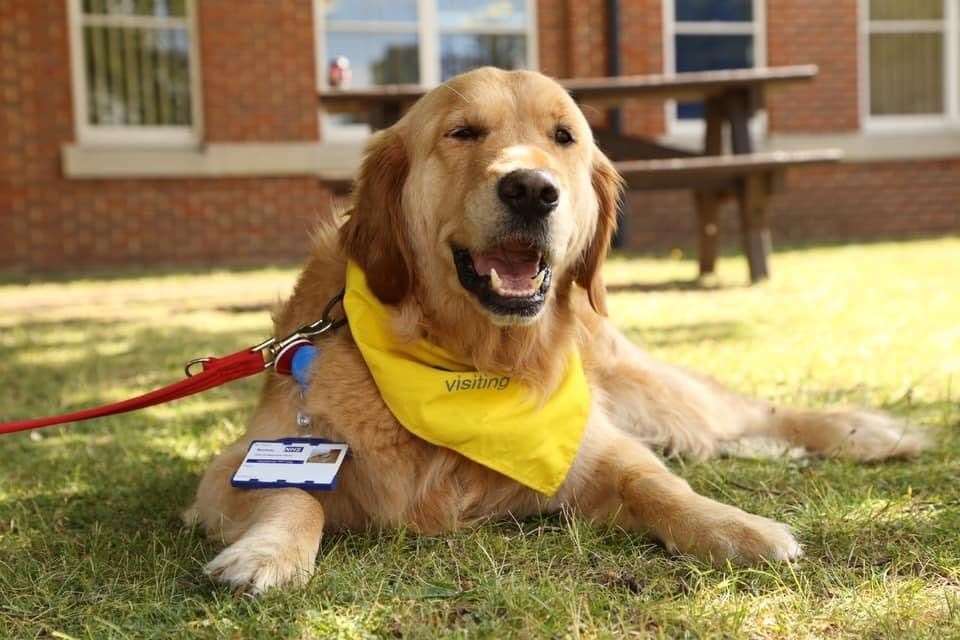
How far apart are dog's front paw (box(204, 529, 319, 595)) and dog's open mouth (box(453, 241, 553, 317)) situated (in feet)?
2.59

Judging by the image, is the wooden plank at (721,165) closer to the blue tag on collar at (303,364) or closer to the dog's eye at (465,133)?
the dog's eye at (465,133)

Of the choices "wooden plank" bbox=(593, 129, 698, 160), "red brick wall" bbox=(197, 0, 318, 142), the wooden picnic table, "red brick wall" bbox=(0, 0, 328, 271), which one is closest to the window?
"red brick wall" bbox=(197, 0, 318, 142)

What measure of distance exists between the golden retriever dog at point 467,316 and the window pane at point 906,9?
12.2 m

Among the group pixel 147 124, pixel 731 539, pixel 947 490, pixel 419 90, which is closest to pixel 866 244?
pixel 419 90

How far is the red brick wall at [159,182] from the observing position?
11.1 metres

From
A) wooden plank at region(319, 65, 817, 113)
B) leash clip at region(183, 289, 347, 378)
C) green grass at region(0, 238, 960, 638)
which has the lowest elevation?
green grass at region(0, 238, 960, 638)

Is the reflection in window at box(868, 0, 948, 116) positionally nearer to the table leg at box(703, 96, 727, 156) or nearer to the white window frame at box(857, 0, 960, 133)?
the white window frame at box(857, 0, 960, 133)

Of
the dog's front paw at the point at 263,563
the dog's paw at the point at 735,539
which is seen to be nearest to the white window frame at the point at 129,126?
the dog's front paw at the point at 263,563

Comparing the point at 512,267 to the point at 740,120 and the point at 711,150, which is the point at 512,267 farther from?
the point at 711,150

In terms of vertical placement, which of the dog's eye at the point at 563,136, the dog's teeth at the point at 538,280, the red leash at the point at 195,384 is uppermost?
the dog's eye at the point at 563,136

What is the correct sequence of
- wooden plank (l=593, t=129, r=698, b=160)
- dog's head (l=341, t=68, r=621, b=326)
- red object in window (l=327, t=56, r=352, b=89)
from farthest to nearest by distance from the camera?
red object in window (l=327, t=56, r=352, b=89)
wooden plank (l=593, t=129, r=698, b=160)
dog's head (l=341, t=68, r=621, b=326)

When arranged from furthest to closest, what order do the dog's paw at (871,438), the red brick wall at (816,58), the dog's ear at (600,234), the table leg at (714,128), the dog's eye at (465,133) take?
the red brick wall at (816,58) → the table leg at (714,128) → the dog's paw at (871,438) → the dog's ear at (600,234) → the dog's eye at (465,133)

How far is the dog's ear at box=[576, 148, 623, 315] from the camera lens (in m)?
3.01

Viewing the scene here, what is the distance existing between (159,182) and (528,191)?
9.89m
